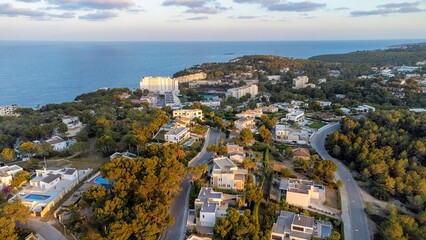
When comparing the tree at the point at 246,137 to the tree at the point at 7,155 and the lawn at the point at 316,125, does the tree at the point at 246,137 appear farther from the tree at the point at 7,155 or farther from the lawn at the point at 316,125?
the tree at the point at 7,155

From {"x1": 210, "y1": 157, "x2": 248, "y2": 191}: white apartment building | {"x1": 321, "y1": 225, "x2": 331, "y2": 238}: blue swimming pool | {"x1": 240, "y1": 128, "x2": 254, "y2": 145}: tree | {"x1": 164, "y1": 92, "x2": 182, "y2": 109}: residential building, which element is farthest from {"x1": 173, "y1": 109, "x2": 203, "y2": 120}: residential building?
{"x1": 321, "y1": 225, "x2": 331, "y2": 238}: blue swimming pool

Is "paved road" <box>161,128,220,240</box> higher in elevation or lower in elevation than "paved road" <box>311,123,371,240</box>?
higher

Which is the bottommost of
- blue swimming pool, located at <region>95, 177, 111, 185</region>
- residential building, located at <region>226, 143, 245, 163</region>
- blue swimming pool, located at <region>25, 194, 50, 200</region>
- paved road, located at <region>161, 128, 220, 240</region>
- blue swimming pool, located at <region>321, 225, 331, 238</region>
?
blue swimming pool, located at <region>321, 225, 331, 238</region>

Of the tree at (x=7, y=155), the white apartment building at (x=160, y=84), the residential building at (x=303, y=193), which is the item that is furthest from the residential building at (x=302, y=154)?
the white apartment building at (x=160, y=84)

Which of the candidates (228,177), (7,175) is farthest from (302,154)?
(7,175)

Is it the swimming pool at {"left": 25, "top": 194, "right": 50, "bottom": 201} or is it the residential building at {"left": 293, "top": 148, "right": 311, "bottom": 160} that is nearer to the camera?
the swimming pool at {"left": 25, "top": 194, "right": 50, "bottom": 201}

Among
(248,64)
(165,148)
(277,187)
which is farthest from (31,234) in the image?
(248,64)

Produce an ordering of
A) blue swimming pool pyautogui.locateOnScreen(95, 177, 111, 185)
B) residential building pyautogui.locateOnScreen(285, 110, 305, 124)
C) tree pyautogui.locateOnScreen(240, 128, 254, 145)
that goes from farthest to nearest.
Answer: residential building pyautogui.locateOnScreen(285, 110, 305, 124) < tree pyautogui.locateOnScreen(240, 128, 254, 145) < blue swimming pool pyautogui.locateOnScreen(95, 177, 111, 185)

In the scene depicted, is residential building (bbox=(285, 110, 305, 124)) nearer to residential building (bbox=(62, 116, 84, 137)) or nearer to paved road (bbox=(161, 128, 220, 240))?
paved road (bbox=(161, 128, 220, 240))
